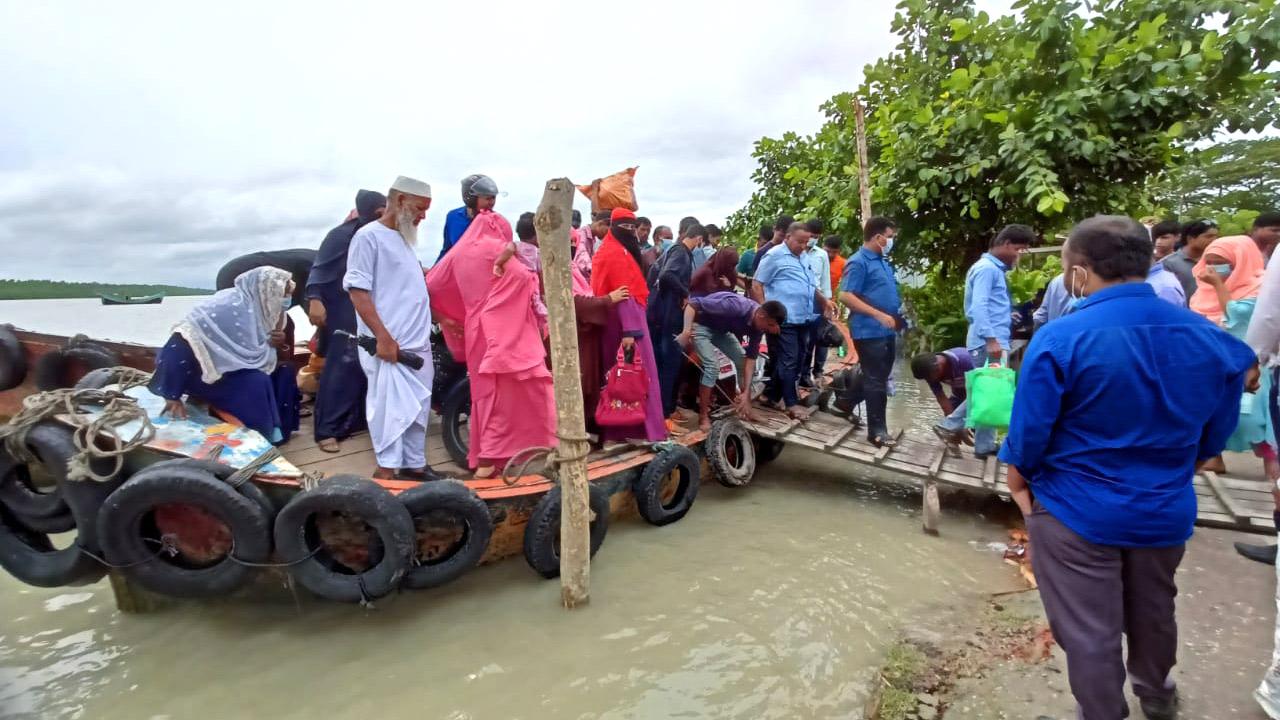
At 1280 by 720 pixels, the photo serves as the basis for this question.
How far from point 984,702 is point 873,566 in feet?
5.02

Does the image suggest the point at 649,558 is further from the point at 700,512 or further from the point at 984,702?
Answer: the point at 984,702

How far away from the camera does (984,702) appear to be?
8.46ft

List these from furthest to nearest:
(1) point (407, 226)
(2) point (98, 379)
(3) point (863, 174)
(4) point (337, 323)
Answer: (3) point (863, 174) < (4) point (337, 323) < (2) point (98, 379) < (1) point (407, 226)

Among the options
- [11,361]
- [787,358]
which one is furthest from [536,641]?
[11,361]

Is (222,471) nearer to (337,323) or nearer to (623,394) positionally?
(337,323)

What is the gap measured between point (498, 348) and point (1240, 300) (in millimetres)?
5278

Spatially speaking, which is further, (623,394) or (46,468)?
(623,394)

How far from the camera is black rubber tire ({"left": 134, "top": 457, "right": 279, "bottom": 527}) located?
3.02 metres

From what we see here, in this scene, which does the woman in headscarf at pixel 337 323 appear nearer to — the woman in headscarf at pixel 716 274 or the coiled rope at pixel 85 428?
the coiled rope at pixel 85 428

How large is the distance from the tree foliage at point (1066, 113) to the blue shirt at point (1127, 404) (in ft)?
19.6

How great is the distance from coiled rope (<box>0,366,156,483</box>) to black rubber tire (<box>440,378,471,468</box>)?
5.40 ft

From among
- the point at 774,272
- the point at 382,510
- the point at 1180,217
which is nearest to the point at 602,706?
the point at 382,510

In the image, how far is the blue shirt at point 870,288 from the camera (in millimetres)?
5012

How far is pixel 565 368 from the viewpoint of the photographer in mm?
3293
